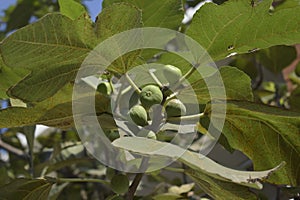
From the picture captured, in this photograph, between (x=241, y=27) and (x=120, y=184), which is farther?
(x=120, y=184)

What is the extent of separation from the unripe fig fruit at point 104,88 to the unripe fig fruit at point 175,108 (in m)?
0.18

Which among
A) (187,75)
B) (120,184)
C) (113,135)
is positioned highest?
(187,75)

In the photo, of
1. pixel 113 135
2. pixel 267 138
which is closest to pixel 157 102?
pixel 113 135

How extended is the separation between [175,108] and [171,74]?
2.4 inches

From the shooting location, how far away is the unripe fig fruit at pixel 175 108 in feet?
2.76

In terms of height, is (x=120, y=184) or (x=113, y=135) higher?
(x=113, y=135)

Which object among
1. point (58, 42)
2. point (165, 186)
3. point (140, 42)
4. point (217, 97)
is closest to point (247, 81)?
point (217, 97)

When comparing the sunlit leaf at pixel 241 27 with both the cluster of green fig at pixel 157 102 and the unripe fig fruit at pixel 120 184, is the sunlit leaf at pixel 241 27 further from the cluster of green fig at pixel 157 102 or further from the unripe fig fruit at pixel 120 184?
the unripe fig fruit at pixel 120 184

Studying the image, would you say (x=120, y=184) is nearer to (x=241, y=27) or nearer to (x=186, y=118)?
(x=186, y=118)

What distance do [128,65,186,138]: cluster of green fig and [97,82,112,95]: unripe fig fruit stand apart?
0.49 ft

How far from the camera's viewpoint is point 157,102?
0.82 m

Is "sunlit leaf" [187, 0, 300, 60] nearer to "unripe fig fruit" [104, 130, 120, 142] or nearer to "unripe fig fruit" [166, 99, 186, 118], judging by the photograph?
"unripe fig fruit" [166, 99, 186, 118]

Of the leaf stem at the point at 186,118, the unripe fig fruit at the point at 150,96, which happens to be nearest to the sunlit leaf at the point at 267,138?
the leaf stem at the point at 186,118

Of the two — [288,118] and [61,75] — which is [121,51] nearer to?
[61,75]
